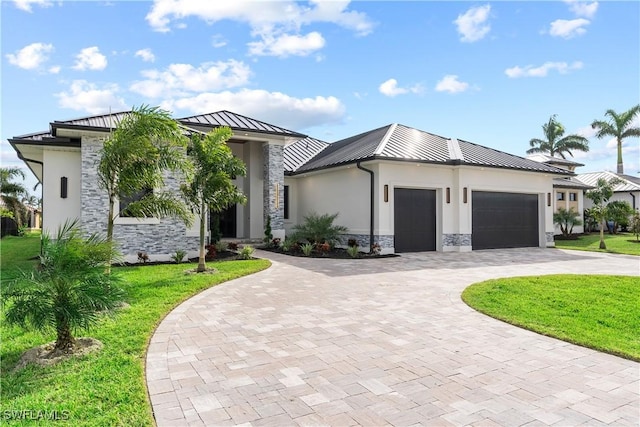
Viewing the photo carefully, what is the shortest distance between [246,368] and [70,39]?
9732 millimetres

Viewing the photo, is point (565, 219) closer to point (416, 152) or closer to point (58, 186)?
point (416, 152)

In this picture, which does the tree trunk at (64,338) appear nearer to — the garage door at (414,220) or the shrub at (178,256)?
the shrub at (178,256)

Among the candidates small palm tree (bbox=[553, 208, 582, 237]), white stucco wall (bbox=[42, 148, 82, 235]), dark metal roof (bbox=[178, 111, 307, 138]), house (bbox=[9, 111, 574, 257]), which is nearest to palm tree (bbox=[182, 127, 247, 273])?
house (bbox=[9, 111, 574, 257])

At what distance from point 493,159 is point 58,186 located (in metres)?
18.7

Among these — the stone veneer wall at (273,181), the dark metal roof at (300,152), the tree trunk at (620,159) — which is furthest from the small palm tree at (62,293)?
the tree trunk at (620,159)

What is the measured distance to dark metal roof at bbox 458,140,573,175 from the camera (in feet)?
57.0

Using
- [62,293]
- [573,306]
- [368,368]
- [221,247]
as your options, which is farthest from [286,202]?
[368,368]

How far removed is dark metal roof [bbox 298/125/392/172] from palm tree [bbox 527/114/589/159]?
1254 inches

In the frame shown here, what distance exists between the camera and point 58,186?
45.4 feet

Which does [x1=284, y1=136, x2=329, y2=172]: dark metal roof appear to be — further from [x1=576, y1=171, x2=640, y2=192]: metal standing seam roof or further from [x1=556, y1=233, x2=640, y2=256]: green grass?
[x1=576, y1=171, x2=640, y2=192]: metal standing seam roof

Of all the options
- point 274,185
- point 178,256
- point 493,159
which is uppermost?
point 493,159

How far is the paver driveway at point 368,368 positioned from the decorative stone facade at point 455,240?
929 centimetres

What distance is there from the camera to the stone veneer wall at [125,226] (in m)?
13.1

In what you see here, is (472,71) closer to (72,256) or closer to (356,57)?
(356,57)
